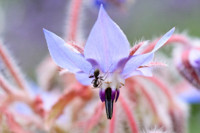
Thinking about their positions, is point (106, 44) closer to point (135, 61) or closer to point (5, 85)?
point (135, 61)

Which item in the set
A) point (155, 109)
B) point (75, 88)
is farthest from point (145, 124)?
point (75, 88)

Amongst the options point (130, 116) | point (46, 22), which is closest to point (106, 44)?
point (130, 116)

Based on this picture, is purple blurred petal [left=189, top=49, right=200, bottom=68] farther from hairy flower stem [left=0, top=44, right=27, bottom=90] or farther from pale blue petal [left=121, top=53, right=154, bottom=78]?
hairy flower stem [left=0, top=44, right=27, bottom=90]

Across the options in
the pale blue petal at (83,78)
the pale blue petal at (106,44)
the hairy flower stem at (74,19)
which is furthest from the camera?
the hairy flower stem at (74,19)

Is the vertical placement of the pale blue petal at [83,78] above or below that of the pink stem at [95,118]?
below

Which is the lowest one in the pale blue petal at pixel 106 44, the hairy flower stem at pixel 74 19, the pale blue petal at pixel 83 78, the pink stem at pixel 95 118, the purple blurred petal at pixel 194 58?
the pale blue petal at pixel 106 44

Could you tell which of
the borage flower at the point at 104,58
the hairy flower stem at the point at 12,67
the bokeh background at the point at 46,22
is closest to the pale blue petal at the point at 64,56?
the borage flower at the point at 104,58

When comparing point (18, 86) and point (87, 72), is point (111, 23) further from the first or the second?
point (18, 86)

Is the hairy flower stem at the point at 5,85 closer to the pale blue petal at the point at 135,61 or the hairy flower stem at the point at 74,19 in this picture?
the hairy flower stem at the point at 74,19
